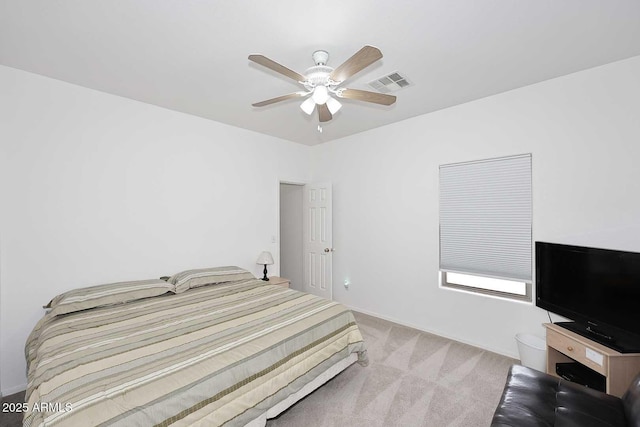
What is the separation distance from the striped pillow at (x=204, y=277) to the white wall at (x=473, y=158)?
1.81 metres

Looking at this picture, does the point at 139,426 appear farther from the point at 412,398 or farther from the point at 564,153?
the point at 564,153

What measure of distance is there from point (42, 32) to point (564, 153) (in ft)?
14.6

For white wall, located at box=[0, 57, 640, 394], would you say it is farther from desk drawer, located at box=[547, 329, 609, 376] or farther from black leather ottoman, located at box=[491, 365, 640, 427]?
black leather ottoman, located at box=[491, 365, 640, 427]

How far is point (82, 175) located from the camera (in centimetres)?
274

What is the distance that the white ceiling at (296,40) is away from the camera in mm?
1725

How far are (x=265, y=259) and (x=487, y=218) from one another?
9.72 ft

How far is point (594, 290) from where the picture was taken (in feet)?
6.98

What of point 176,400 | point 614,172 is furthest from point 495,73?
point 176,400

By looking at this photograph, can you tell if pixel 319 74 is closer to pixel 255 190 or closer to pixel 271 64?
pixel 271 64

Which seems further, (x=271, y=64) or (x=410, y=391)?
(x=410, y=391)

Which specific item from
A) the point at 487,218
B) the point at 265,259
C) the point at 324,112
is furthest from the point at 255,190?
the point at 487,218

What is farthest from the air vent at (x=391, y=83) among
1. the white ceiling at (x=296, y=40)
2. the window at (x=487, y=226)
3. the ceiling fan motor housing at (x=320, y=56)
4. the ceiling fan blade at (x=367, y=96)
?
the window at (x=487, y=226)

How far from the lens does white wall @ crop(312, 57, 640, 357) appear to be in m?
2.35

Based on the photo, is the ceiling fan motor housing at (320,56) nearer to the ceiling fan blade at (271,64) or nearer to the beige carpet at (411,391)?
the ceiling fan blade at (271,64)
